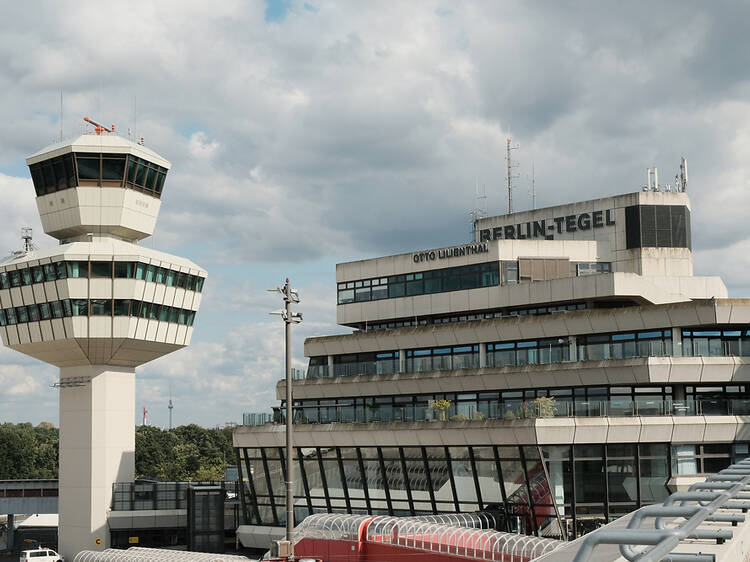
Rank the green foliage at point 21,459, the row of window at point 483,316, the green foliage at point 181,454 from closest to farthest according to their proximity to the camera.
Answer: the row of window at point 483,316
the green foliage at point 181,454
the green foliage at point 21,459

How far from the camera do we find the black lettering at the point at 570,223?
58562 millimetres

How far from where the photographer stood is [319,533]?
1661 inches

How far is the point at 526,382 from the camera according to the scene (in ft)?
164

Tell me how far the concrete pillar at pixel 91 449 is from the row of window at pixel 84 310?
4330mm

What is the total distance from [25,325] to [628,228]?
129ft

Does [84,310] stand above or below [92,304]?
below

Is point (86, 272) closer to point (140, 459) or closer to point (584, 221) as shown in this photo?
point (584, 221)

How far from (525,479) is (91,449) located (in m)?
30.9

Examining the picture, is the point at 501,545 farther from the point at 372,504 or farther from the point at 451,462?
the point at 372,504

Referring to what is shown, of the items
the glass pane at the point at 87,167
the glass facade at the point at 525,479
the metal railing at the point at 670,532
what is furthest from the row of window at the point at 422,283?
the metal railing at the point at 670,532

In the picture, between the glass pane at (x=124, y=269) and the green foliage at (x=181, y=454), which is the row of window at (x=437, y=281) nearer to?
the glass pane at (x=124, y=269)

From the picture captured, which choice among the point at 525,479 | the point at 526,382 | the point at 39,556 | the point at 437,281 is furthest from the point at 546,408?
the point at 39,556

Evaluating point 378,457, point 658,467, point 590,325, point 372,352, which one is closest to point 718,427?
point 658,467

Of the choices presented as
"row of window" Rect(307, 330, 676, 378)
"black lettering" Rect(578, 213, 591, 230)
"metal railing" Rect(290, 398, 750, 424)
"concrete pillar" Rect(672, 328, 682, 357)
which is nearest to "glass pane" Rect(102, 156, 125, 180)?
"row of window" Rect(307, 330, 676, 378)
